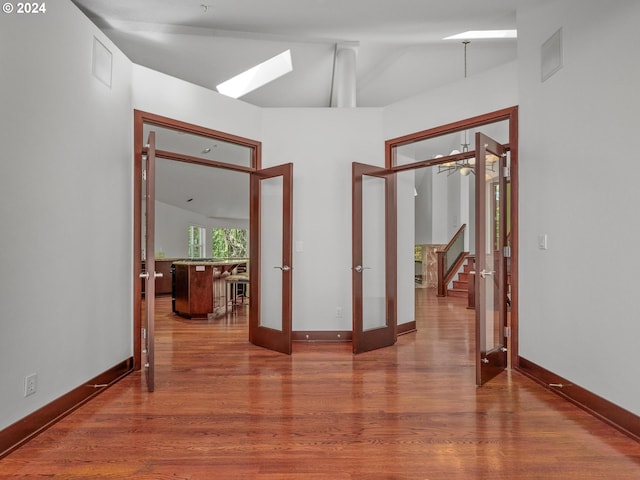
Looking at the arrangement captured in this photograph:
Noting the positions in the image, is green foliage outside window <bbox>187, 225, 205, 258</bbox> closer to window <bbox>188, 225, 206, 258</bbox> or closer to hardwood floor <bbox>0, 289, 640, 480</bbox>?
window <bbox>188, 225, 206, 258</bbox>

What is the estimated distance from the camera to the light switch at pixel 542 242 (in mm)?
3273

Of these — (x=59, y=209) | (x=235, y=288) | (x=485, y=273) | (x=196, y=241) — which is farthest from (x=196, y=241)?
(x=485, y=273)

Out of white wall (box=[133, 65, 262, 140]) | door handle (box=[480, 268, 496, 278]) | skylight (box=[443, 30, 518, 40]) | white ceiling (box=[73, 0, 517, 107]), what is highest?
skylight (box=[443, 30, 518, 40])

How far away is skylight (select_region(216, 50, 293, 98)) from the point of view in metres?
5.29

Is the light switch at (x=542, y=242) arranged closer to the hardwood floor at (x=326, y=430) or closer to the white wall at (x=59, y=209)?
the hardwood floor at (x=326, y=430)

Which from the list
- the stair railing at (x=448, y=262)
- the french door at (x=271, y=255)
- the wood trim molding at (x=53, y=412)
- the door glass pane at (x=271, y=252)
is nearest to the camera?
the wood trim molding at (x=53, y=412)

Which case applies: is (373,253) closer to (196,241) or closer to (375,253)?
(375,253)

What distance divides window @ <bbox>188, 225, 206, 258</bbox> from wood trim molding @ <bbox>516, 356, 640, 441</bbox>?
414 inches

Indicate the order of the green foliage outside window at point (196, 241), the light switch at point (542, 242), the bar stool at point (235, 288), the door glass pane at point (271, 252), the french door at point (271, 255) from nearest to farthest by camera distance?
the light switch at point (542, 242), the french door at point (271, 255), the door glass pane at point (271, 252), the bar stool at point (235, 288), the green foliage outside window at point (196, 241)

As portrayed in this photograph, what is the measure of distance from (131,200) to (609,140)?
3.95 metres

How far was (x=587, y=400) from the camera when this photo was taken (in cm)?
275

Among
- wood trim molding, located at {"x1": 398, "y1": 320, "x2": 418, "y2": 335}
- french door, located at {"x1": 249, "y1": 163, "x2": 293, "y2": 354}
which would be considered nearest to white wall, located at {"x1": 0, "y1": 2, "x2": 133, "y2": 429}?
french door, located at {"x1": 249, "y1": 163, "x2": 293, "y2": 354}

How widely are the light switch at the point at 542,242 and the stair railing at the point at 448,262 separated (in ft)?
19.3

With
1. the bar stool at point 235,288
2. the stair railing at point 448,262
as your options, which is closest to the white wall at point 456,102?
the bar stool at point 235,288
